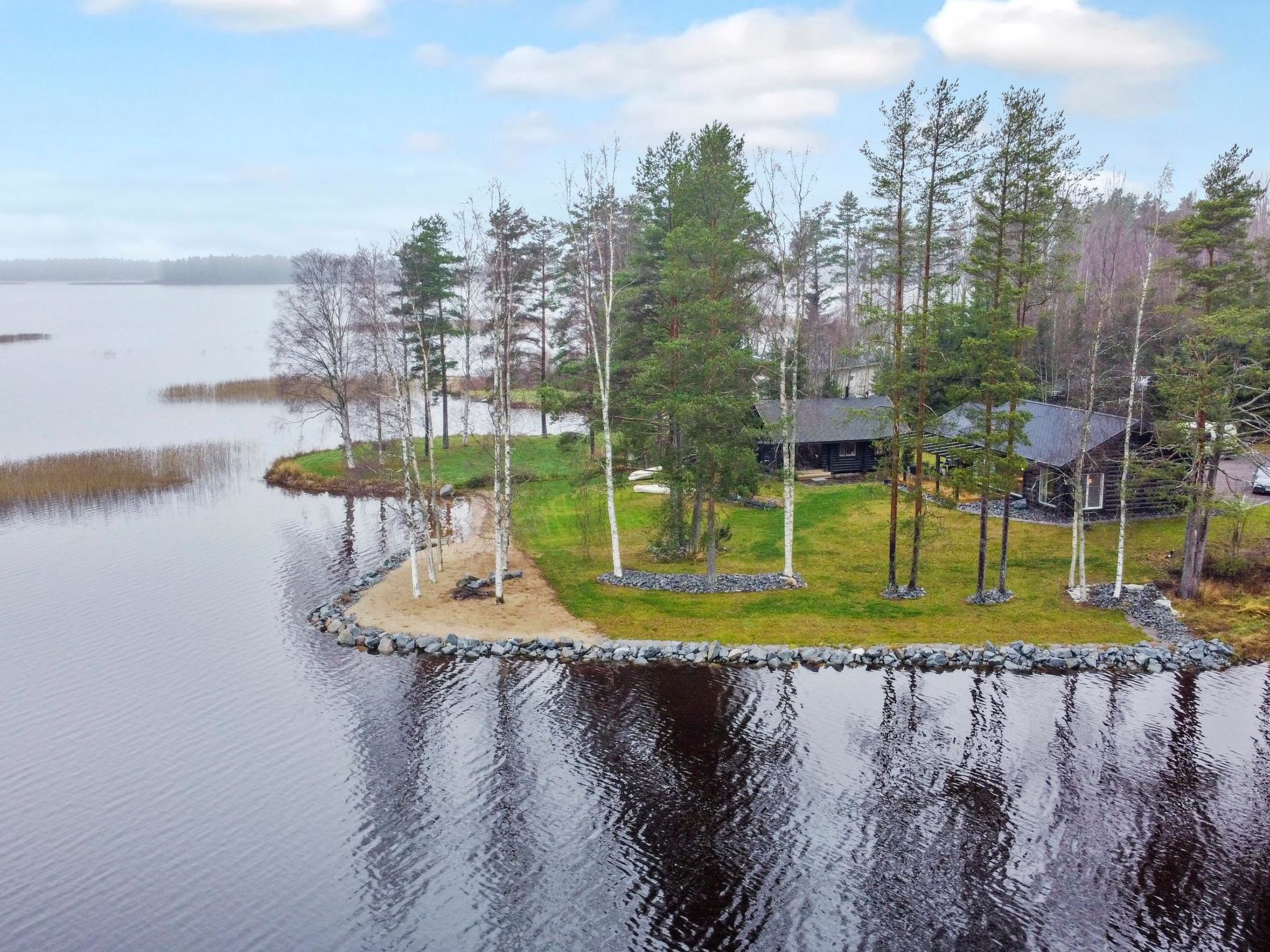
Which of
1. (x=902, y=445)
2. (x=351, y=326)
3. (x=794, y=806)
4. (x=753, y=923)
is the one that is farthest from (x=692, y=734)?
(x=351, y=326)

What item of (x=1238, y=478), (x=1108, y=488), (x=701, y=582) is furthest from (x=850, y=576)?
(x=1238, y=478)

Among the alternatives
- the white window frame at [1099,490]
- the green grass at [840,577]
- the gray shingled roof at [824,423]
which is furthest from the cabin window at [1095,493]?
the gray shingled roof at [824,423]

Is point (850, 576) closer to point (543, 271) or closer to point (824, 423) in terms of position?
point (824, 423)

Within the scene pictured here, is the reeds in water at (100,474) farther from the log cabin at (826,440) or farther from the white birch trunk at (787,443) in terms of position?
the white birch trunk at (787,443)

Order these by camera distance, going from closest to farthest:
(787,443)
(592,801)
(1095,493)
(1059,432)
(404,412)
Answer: (592,801) < (404,412) < (787,443) < (1095,493) < (1059,432)

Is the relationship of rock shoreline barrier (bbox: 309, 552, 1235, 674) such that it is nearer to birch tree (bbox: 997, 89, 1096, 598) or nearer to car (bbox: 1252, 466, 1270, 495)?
birch tree (bbox: 997, 89, 1096, 598)
